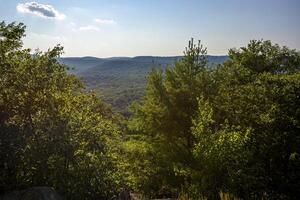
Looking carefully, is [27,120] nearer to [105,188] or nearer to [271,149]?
[105,188]

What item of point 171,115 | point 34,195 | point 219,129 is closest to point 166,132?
point 171,115

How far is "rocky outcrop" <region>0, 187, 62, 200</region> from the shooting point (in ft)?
33.8

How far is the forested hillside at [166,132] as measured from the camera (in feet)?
41.1

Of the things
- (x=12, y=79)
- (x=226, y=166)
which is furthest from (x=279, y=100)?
(x=12, y=79)

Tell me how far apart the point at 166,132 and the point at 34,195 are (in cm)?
1823

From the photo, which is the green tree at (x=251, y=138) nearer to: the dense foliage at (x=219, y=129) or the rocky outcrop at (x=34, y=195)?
the dense foliage at (x=219, y=129)

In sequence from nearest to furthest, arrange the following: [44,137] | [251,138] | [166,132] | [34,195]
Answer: [34,195]
[44,137]
[251,138]
[166,132]

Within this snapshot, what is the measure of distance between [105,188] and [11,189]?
10.1 ft

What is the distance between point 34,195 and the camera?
10.3 m

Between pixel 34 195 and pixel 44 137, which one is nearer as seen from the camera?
pixel 34 195

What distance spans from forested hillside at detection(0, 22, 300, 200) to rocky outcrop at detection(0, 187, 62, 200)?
601mm

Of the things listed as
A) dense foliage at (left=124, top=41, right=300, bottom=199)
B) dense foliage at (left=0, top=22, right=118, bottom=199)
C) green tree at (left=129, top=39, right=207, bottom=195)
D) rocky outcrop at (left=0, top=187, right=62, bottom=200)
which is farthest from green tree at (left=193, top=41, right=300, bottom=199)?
rocky outcrop at (left=0, top=187, right=62, bottom=200)

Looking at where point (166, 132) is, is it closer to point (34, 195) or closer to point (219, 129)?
point (219, 129)

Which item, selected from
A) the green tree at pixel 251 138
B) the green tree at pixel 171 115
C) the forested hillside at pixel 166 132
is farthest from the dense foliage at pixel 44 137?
the green tree at pixel 171 115
